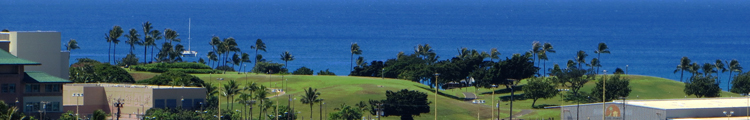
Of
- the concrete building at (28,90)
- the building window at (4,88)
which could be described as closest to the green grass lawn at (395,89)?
the concrete building at (28,90)

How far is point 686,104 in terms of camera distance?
110562mm

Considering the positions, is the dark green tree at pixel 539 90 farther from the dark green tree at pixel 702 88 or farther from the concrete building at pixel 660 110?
the concrete building at pixel 660 110

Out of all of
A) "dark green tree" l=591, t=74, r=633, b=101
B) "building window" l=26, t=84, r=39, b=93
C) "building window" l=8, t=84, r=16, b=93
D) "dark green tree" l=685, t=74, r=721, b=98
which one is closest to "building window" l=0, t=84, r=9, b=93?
"building window" l=8, t=84, r=16, b=93

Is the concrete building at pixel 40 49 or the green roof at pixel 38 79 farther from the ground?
the concrete building at pixel 40 49

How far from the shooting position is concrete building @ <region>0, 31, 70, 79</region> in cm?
13388

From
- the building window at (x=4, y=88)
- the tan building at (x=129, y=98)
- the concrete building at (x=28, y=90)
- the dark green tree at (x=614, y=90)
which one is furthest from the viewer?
the dark green tree at (x=614, y=90)

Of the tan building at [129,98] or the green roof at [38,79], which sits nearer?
the green roof at [38,79]

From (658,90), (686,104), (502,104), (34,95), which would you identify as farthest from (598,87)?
(34,95)

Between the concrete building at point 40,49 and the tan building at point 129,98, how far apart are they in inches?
331

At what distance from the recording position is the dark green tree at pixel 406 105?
130 m

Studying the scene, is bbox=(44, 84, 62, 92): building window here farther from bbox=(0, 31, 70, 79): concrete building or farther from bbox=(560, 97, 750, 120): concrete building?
bbox=(560, 97, 750, 120): concrete building

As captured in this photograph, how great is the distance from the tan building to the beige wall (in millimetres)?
8378

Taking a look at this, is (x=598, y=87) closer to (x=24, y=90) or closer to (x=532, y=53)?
(x=532, y=53)

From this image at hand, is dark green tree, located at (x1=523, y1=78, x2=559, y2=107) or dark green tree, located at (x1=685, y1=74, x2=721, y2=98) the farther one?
dark green tree, located at (x1=685, y1=74, x2=721, y2=98)
